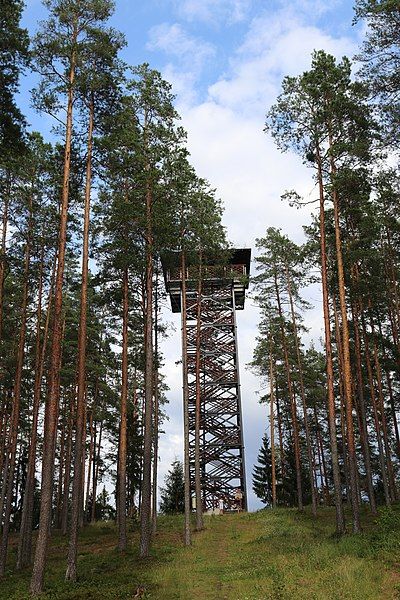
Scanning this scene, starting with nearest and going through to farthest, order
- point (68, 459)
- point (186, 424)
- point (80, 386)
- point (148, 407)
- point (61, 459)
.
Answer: point (80, 386) < point (148, 407) < point (186, 424) < point (68, 459) < point (61, 459)

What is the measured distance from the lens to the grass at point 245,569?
9.99 meters

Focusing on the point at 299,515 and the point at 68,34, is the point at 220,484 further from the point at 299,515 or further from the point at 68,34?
the point at 68,34

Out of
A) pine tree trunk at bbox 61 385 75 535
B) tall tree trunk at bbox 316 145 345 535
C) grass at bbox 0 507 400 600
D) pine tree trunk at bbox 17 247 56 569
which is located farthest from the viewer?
pine tree trunk at bbox 61 385 75 535

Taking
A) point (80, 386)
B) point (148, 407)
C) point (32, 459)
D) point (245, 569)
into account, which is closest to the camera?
point (245, 569)

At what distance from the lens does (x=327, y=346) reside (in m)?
17.6

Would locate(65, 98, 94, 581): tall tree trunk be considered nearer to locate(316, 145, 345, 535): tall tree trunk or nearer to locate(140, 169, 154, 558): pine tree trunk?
locate(140, 169, 154, 558): pine tree trunk

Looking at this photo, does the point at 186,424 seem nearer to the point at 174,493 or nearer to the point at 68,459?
the point at 68,459

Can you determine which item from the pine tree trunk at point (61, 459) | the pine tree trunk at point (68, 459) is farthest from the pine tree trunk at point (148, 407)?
the pine tree trunk at point (61, 459)

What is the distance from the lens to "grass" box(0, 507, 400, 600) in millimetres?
9992

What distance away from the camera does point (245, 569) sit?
12812 mm

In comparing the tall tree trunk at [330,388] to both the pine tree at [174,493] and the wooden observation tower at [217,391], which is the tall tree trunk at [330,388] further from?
the pine tree at [174,493]

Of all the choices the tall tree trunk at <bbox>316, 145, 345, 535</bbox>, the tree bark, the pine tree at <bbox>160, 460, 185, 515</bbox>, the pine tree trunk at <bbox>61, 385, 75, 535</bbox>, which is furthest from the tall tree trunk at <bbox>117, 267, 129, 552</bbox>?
the pine tree at <bbox>160, 460, 185, 515</bbox>

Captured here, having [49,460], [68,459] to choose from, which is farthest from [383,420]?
[49,460]

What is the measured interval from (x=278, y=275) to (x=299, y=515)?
42.2 feet
